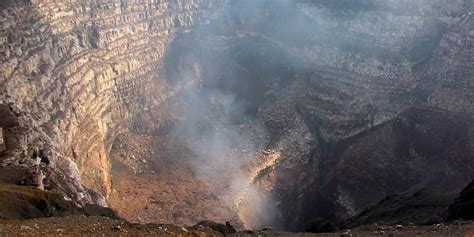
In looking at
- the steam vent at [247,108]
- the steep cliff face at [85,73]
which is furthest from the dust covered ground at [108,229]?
the steep cliff face at [85,73]

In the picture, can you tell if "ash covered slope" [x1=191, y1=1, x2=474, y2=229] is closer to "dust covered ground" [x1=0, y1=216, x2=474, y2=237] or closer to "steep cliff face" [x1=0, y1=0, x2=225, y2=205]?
"steep cliff face" [x1=0, y1=0, x2=225, y2=205]

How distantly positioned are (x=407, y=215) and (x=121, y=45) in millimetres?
42826

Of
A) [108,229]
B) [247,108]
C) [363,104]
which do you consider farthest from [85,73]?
[363,104]

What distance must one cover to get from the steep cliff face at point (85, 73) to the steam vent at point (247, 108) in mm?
205

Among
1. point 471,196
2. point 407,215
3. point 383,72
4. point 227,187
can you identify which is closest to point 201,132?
point 227,187

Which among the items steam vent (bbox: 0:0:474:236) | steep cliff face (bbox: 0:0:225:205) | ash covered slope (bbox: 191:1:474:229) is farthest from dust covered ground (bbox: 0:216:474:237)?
ash covered slope (bbox: 191:1:474:229)

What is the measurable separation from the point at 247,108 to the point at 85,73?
24768mm

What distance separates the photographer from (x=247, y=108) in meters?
68.5

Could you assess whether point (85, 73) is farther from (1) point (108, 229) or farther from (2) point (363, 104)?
(2) point (363, 104)

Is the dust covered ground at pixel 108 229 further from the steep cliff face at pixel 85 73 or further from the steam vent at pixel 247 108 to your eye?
the steep cliff face at pixel 85 73

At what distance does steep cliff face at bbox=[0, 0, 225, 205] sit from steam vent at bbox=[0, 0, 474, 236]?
205mm

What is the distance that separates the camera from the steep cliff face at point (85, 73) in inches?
1601

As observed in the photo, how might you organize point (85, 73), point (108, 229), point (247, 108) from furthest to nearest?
point (247, 108)
point (85, 73)
point (108, 229)

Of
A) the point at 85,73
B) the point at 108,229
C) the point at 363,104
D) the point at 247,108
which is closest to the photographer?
the point at 108,229
